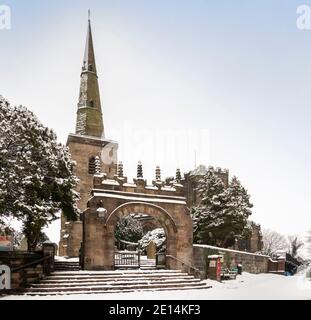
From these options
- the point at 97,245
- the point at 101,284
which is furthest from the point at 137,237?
the point at 101,284

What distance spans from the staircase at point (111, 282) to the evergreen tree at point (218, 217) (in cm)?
1372

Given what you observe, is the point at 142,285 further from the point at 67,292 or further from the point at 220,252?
the point at 220,252

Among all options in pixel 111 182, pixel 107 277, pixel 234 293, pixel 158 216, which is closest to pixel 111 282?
pixel 107 277

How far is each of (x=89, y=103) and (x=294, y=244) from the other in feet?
170

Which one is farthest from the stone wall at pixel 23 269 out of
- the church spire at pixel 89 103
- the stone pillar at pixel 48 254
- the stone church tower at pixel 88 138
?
the church spire at pixel 89 103

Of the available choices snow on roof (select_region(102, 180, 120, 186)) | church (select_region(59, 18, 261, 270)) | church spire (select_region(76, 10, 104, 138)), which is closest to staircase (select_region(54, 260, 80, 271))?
church (select_region(59, 18, 261, 270))

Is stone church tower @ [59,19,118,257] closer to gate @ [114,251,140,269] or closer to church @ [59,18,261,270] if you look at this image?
gate @ [114,251,140,269]

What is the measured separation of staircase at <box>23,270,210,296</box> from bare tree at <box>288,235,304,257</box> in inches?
2229

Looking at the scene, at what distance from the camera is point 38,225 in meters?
16.9

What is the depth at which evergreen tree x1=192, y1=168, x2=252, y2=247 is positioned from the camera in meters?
32.0

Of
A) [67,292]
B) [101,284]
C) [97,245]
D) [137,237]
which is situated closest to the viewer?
[67,292]

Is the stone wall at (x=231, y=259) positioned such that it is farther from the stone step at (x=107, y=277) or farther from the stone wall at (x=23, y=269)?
the stone wall at (x=23, y=269)

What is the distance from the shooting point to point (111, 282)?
16.1 metres
